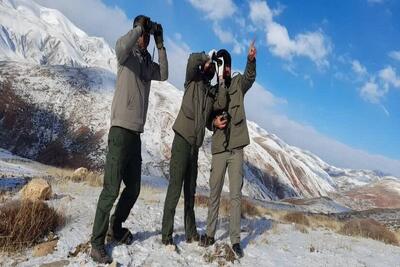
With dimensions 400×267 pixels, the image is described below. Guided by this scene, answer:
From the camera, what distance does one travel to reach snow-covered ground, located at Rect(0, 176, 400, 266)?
231 inches

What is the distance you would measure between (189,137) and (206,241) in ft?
5.54

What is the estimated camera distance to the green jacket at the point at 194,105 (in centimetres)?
679

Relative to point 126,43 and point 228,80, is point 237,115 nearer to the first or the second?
point 228,80

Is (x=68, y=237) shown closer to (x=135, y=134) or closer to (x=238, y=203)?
(x=135, y=134)

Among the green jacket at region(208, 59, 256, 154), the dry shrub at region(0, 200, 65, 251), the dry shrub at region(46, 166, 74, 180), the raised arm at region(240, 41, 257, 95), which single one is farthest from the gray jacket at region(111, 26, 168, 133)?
the dry shrub at region(46, 166, 74, 180)

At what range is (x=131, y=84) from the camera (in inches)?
239

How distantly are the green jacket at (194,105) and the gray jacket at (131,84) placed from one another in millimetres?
729

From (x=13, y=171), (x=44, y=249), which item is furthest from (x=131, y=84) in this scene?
(x=13, y=171)

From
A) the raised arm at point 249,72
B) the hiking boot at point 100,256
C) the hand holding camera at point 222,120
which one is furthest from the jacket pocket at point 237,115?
the hiking boot at point 100,256

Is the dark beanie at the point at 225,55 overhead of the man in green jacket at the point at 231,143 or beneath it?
overhead

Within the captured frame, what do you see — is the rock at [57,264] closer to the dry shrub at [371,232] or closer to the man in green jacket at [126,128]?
the man in green jacket at [126,128]

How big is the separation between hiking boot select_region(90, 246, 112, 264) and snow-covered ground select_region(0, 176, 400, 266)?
8 cm

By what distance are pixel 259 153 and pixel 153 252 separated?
242 ft

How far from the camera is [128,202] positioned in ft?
21.0
